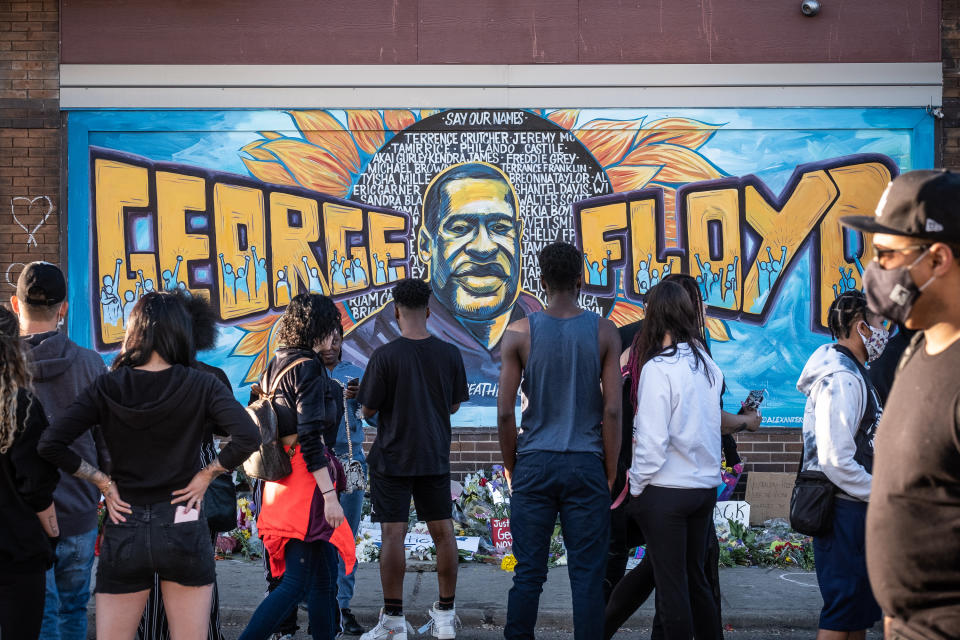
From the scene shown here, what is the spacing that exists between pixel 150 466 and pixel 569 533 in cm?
203

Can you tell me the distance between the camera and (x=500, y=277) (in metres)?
8.73

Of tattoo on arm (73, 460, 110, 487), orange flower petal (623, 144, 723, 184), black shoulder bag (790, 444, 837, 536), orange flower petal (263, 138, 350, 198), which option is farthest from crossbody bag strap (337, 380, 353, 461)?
orange flower petal (623, 144, 723, 184)

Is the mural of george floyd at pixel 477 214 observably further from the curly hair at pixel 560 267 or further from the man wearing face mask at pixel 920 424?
the man wearing face mask at pixel 920 424

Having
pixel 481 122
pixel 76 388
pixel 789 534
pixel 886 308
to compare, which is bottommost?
pixel 789 534

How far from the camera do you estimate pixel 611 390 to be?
4777 mm

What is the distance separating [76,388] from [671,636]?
116 inches

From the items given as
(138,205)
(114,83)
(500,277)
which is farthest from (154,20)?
(500,277)

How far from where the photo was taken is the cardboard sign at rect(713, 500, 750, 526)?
8039 millimetres

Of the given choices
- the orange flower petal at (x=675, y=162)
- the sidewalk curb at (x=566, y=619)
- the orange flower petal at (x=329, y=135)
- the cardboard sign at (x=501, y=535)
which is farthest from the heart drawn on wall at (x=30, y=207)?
the orange flower petal at (x=675, y=162)

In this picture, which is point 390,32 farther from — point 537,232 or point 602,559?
point 602,559

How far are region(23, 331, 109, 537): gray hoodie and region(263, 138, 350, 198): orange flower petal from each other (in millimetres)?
4457

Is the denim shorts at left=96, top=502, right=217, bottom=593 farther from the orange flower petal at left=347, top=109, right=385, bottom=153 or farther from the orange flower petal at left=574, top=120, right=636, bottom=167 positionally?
the orange flower petal at left=574, top=120, right=636, bottom=167

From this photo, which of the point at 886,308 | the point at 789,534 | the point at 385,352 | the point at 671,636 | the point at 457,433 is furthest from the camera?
the point at 457,433

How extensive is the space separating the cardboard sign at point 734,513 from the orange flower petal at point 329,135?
14.2 ft
